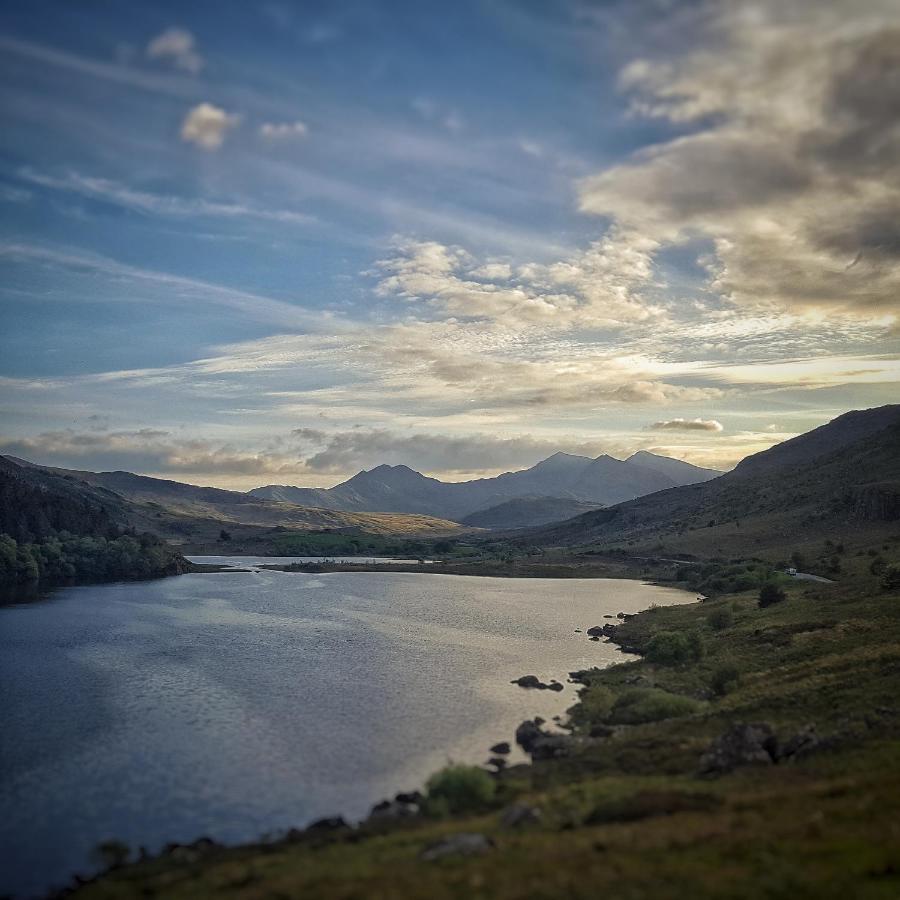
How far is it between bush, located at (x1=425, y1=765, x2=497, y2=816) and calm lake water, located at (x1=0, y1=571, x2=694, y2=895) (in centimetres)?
558

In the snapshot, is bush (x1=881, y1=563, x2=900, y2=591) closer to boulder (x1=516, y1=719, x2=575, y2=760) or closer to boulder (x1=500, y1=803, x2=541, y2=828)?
boulder (x1=516, y1=719, x2=575, y2=760)

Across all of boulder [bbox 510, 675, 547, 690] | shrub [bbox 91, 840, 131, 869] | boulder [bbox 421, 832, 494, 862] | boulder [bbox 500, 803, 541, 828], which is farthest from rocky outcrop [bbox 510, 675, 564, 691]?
shrub [bbox 91, 840, 131, 869]

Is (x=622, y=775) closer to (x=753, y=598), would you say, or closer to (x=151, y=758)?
(x=151, y=758)

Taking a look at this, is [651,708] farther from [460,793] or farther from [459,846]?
[459,846]

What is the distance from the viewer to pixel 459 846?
3306 centimetres

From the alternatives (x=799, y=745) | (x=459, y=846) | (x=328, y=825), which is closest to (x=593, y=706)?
(x=799, y=745)

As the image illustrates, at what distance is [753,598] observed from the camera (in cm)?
12400

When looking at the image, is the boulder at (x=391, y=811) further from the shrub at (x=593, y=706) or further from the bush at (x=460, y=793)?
the shrub at (x=593, y=706)

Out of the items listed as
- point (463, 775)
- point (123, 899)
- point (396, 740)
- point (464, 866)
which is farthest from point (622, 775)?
point (123, 899)

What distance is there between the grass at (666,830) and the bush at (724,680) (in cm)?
435

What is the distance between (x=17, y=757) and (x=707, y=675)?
6268 centimetres

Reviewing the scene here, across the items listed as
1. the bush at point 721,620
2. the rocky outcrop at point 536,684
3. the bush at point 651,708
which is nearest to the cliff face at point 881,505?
the bush at point 721,620

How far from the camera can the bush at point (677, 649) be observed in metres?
84.2

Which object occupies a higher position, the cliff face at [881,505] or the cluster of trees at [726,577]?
the cliff face at [881,505]
